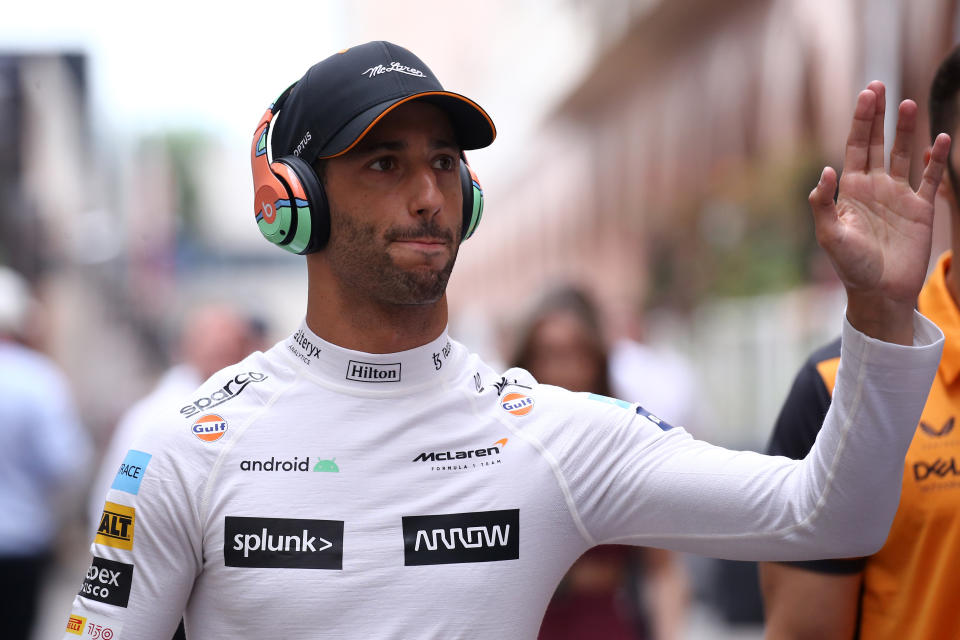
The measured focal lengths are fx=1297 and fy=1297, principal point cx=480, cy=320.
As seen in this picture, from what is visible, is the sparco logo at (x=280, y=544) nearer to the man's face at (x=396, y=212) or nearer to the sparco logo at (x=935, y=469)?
the man's face at (x=396, y=212)

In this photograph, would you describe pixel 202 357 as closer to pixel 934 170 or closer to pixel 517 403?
pixel 517 403

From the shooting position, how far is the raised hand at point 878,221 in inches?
85.5

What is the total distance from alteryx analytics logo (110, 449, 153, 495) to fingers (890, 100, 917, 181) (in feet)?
4.80

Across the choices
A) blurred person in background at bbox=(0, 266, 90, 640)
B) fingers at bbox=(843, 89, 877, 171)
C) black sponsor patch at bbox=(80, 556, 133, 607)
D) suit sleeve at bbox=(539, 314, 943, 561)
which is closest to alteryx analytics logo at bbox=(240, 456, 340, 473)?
black sponsor patch at bbox=(80, 556, 133, 607)

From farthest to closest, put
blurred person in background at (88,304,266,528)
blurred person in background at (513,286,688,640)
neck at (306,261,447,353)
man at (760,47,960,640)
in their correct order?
1. blurred person in background at (88,304,266,528)
2. blurred person in background at (513,286,688,640)
3. man at (760,47,960,640)
4. neck at (306,261,447,353)

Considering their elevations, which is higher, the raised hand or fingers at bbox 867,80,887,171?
fingers at bbox 867,80,887,171

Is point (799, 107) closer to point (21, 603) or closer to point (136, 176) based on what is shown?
point (21, 603)

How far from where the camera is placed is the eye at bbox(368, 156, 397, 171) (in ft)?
8.39

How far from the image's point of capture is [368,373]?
2.57 metres

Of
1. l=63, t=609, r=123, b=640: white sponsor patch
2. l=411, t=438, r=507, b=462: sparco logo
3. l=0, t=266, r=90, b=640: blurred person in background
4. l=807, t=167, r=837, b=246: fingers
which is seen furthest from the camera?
l=0, t=266, r=90, b=640: blurred person in background

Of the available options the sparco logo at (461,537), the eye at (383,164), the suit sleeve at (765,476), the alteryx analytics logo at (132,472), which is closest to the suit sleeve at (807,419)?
the suit sleeve at (765,476)

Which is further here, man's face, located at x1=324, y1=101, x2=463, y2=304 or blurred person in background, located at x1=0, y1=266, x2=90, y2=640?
blurred person in background, located at x1=0, y1=266, x2=90, y2=640

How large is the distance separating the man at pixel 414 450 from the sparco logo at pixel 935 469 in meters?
0.47

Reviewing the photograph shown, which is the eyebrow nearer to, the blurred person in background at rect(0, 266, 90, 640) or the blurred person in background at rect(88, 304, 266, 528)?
the blurred person in background at rect(88, 304, 266, 528)
